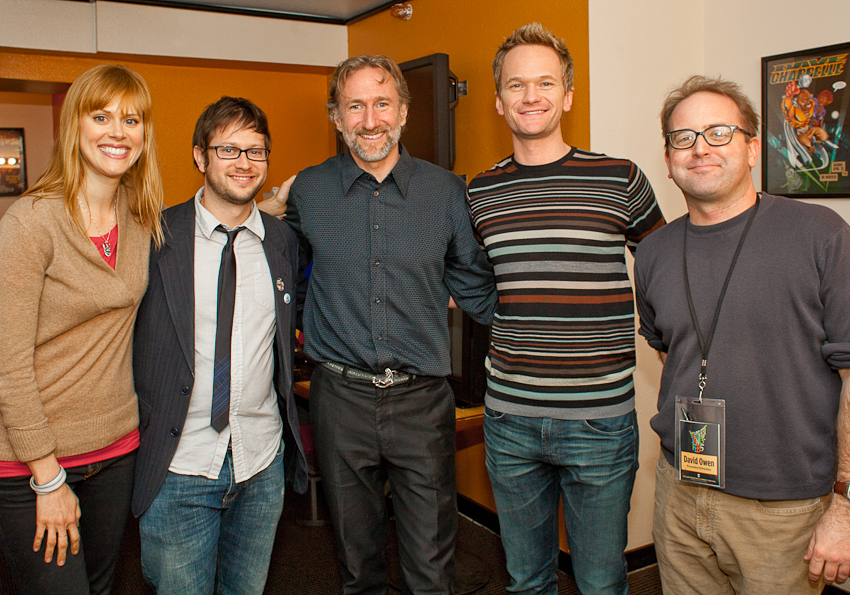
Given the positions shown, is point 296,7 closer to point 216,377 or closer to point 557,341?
point 216,377

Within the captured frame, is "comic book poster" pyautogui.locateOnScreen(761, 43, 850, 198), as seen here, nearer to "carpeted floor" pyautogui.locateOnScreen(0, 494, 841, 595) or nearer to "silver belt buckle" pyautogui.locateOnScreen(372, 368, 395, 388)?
"carpeted floor" pyautogui.locateOnScreen(0, 494, 841, 595)

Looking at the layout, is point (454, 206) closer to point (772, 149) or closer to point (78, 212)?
point (78, 212)

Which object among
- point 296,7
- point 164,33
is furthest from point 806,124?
point 164,33

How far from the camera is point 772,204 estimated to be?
1621 mm

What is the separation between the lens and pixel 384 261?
2125mm

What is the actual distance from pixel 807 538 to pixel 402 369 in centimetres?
116

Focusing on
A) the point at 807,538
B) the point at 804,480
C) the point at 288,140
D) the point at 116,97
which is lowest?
the point at 807,538

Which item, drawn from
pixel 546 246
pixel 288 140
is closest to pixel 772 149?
pixel 546 246

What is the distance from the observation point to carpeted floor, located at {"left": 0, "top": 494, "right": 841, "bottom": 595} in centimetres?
305

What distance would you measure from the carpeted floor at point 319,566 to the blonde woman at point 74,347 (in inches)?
58.7

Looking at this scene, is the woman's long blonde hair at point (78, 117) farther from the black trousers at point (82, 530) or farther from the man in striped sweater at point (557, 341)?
the man in striped sweater at point (557, 341)

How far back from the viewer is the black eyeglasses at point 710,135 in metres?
1.63

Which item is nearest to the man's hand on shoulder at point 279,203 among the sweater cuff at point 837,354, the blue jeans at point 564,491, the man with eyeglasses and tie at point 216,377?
the man with eyeglasses and tie at point 216,377

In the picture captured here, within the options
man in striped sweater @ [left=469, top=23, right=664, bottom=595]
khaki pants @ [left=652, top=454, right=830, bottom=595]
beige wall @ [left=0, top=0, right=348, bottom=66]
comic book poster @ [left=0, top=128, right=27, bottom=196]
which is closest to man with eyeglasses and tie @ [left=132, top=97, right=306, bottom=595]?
man in striped sweater @ [left=469, top=23, right=664, bottom=595]
